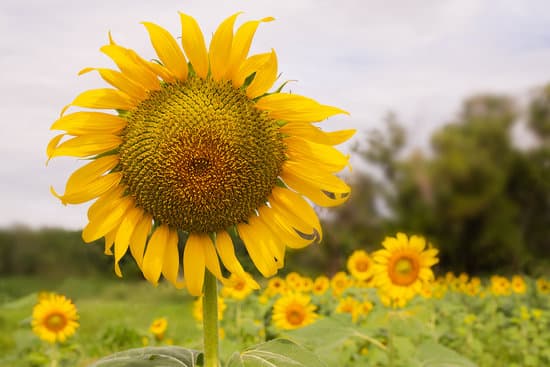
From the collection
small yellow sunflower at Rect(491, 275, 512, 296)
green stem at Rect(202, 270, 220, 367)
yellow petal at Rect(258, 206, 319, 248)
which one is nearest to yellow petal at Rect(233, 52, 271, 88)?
yellow petal at Rect(258, 206, 319, 248)

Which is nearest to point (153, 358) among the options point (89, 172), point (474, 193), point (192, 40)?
point (89, 172)

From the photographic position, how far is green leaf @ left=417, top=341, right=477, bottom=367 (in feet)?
9.52

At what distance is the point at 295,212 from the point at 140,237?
46 cm

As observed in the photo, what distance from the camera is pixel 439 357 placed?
10.0 feet

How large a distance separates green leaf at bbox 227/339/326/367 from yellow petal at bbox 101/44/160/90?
806mm

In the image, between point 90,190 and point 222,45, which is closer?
point 222,45

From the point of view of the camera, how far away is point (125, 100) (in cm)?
192

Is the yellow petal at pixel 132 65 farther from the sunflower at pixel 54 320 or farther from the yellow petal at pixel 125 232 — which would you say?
the sunflower at pixel 54 320

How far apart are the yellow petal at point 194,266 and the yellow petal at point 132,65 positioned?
1.57ft

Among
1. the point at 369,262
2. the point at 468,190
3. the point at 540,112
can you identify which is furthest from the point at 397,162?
the point at 369,262

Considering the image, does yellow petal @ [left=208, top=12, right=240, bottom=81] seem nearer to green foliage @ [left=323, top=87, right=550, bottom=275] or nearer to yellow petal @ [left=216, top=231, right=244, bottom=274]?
yellow petal @ [left=216, top=231, right=244, bottom=274]

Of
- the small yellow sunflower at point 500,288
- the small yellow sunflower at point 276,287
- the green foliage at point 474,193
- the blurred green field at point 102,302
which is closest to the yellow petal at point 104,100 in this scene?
the small yellow sunflower at point 276,287

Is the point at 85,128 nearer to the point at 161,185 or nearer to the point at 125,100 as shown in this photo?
the point at 125,100

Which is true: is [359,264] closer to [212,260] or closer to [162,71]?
[212,260]
